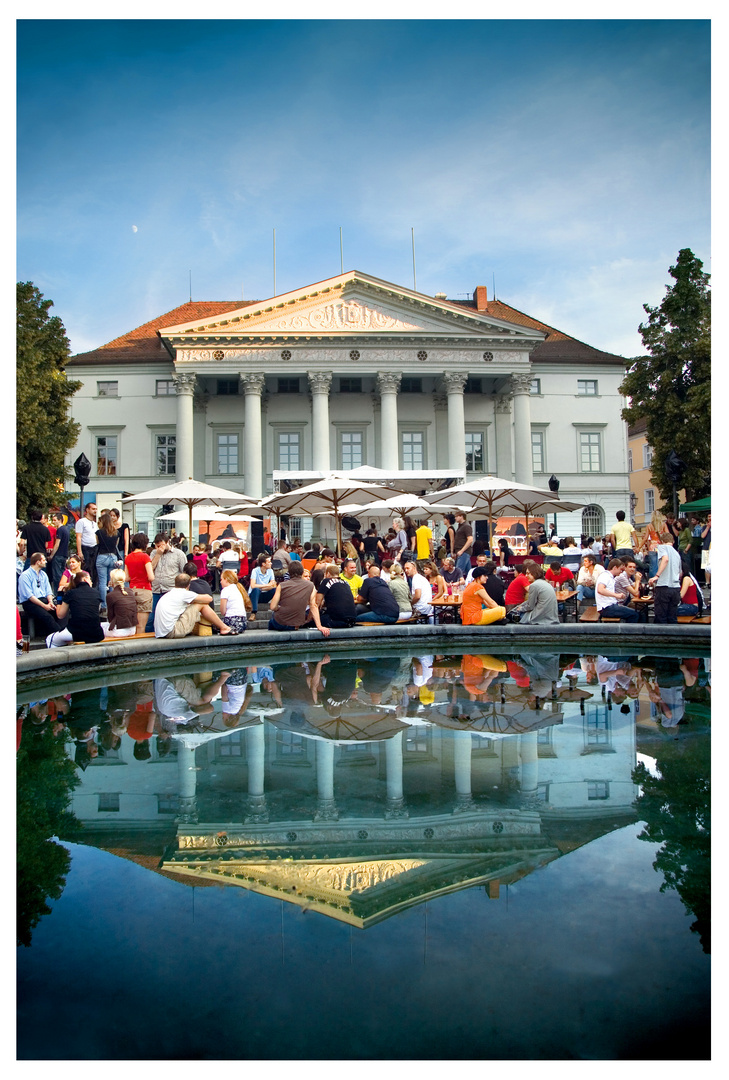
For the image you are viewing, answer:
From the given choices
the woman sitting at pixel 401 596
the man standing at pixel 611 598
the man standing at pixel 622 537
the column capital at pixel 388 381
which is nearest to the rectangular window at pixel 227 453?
the column capital at pixel 388 381

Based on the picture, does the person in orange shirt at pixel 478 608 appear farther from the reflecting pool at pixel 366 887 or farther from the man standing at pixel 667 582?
the reflecting pool at pixel 366 887

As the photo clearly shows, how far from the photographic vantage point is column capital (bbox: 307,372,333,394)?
120 feet

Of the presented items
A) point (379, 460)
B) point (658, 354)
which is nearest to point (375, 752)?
point (658, 354)

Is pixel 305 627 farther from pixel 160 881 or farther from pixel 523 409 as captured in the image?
pixel 523 409

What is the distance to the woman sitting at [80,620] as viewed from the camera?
9.88 metres

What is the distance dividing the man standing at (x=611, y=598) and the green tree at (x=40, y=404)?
2012cm

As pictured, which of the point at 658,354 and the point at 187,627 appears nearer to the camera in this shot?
the point at 187,627

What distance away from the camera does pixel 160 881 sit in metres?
3.56

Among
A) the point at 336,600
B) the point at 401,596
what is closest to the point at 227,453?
the point at 401,596

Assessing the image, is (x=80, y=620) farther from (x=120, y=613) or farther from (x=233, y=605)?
(x=233, y=605)

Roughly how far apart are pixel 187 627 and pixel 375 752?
584cm

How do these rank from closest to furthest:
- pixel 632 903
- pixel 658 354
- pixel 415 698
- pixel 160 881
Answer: pixel 632 903, pixel 160 881, pixel 415 698, pixel 658 354

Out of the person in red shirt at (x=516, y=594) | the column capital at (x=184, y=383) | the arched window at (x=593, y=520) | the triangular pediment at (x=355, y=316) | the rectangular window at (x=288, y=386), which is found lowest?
the person in red shirt at (x=516, y=594)

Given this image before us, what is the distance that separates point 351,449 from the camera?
4031 cm
